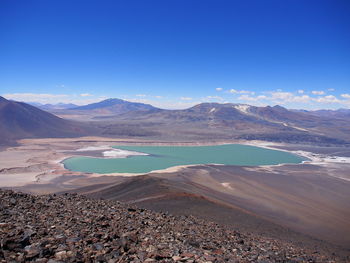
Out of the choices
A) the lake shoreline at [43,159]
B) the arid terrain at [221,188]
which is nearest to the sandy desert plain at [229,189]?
the arid terrain at [221,188]

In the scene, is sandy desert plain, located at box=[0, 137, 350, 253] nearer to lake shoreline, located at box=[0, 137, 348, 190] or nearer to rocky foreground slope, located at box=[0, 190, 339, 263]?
lake shoreline, located at box=[0, 137, 348, 190]

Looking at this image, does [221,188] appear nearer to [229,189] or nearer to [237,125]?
[229,189]

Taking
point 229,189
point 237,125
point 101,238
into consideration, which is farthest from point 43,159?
point 237,125

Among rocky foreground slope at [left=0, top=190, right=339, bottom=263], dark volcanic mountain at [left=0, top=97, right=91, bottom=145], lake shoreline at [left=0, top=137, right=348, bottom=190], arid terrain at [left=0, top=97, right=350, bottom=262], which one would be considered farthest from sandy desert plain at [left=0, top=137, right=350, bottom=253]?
dark volcanic mountain at [left=0, top=97, right=91, bottom=145]

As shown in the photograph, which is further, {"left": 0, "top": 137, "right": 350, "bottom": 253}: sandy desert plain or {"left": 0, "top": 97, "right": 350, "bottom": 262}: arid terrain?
{"left": 0, "top": 137, "right": 350, "bottom": 253}: sandy desert plain

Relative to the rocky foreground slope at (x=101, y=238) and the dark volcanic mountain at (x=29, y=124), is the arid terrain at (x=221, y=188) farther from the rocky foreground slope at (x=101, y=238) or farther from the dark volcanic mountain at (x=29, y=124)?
the rocky foreground slope at (x=101, y=238)

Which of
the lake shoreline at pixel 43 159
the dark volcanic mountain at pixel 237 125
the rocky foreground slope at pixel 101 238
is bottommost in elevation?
the lake shoreline at pixel 43 159
